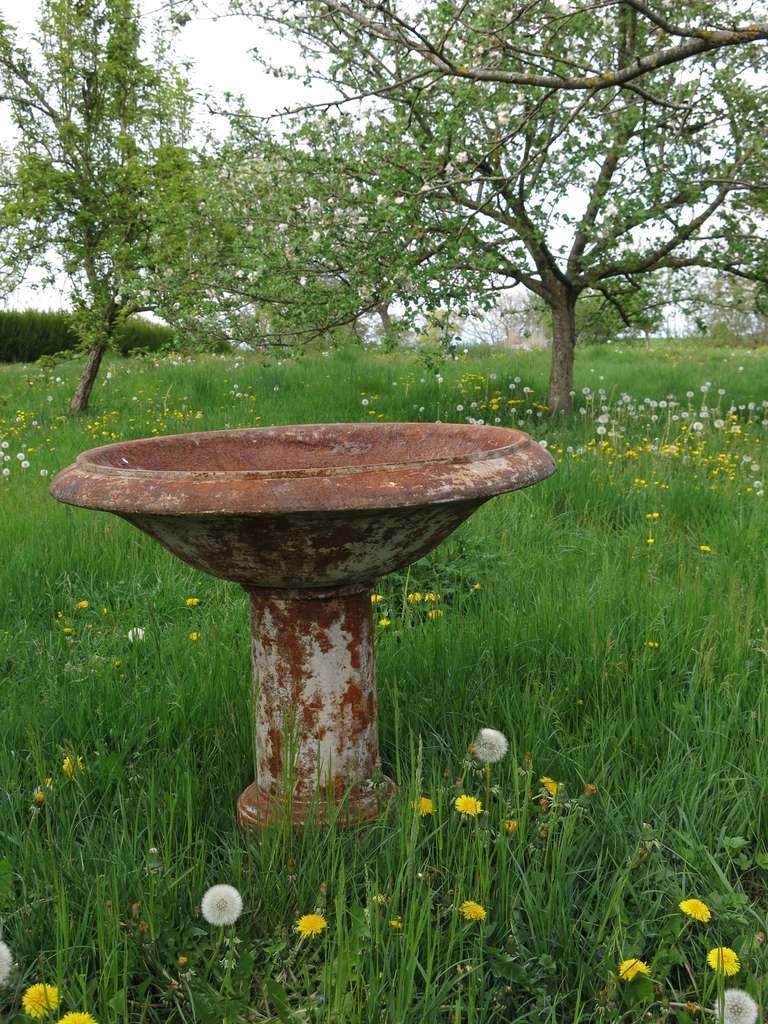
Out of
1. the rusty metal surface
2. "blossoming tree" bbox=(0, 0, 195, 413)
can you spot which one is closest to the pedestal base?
the rusty metal surface

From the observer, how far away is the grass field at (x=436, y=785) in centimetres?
177

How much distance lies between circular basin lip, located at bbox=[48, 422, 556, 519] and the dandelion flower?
43.2 inches

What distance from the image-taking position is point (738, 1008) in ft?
5.12

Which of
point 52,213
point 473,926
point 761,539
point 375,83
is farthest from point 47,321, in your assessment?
point 473,926

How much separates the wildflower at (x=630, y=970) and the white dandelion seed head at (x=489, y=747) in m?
0.58

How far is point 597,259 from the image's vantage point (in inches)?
317

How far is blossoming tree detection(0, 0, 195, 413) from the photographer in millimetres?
9539

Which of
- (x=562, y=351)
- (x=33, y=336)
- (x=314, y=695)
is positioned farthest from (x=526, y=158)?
(x=33, y=336)

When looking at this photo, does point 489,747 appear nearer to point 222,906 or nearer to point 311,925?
point 311,925

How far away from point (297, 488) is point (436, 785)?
3.60ft

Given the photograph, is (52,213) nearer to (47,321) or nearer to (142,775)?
(142,775)

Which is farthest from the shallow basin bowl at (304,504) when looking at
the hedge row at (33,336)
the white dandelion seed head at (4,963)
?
the hedge row at (33,336)

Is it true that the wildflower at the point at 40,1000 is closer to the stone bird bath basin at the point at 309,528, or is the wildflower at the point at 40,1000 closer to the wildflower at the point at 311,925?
the wildflower at the point at 311,925

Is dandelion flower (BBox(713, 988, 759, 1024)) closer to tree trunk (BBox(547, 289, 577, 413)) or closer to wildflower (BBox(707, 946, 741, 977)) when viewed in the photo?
wildflower (BBox(707, 946, 741, 977))
